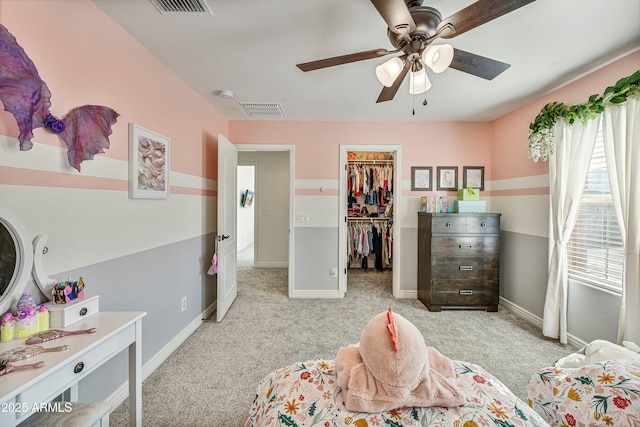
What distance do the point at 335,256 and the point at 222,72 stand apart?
248 centimetres

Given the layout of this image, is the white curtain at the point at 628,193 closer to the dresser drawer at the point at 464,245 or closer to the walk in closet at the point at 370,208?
the dresser drawer at the point at 464,245

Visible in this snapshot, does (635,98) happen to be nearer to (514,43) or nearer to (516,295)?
(514,43)

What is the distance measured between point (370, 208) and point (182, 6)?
13.4 ft

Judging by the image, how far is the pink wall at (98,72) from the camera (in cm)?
118

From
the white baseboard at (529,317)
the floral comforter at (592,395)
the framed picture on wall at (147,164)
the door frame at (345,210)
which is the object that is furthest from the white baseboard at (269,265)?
the floral comforter at (592,395)

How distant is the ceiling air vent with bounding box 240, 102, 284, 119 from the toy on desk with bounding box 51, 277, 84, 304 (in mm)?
2301

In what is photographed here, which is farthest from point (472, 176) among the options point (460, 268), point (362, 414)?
point (362, 414)

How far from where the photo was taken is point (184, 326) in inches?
95.2

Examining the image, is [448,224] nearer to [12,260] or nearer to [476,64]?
[476,64]

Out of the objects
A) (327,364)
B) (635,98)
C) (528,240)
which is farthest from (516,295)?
(327,364)

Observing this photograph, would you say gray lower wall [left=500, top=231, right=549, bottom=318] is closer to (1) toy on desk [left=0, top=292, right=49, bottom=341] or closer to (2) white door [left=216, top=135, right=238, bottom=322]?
(2) white door [left=216, top=135, right=238, bottom=322]

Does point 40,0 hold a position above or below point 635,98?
above

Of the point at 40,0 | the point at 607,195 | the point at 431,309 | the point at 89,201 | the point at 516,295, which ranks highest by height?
the point at 40,0

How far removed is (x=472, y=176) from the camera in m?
3.46
